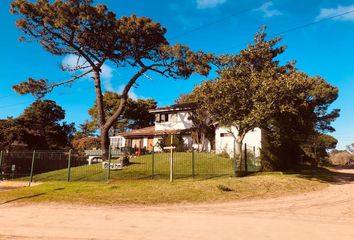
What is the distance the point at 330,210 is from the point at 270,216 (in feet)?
8.91

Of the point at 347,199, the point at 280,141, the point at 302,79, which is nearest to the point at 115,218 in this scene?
the point at 347,199

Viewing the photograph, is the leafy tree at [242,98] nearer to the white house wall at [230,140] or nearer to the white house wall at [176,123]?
the white house wall at [230,140]

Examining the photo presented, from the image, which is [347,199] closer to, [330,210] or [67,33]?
[330,210]

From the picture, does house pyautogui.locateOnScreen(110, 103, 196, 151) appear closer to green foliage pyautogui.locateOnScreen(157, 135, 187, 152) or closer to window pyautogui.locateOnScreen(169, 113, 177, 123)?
window pyautogui.locateOnScreen(169, 113, 177, 123)

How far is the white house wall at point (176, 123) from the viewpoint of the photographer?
36.6 metres

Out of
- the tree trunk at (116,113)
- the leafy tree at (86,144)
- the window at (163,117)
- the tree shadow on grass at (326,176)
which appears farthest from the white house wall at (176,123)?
the leafy tree at (86,144)

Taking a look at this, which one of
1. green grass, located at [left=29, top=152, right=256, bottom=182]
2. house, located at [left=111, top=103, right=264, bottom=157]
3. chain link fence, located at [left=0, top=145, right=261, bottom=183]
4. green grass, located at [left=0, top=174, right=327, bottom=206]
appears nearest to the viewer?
green grass, located at [left=0, top=174, right=327, bottom=206]

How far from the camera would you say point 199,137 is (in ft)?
111

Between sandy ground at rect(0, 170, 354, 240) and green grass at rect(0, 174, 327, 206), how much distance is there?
3.53 feet

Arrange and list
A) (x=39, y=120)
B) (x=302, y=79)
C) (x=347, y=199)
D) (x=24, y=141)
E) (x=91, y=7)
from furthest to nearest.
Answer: (x=39, y=120) < (x=24, y=141) < (x=91, y=7) < (x=302, y=79) < (x=347, y=199)

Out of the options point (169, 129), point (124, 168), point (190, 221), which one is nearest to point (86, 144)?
point (169, 129)

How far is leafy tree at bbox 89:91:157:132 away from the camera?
55.3 m

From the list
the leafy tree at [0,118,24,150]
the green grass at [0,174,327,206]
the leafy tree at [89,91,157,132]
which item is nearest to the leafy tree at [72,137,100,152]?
the leafy tree at [89,91,157,132]

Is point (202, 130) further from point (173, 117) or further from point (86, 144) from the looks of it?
point (86, 144)
